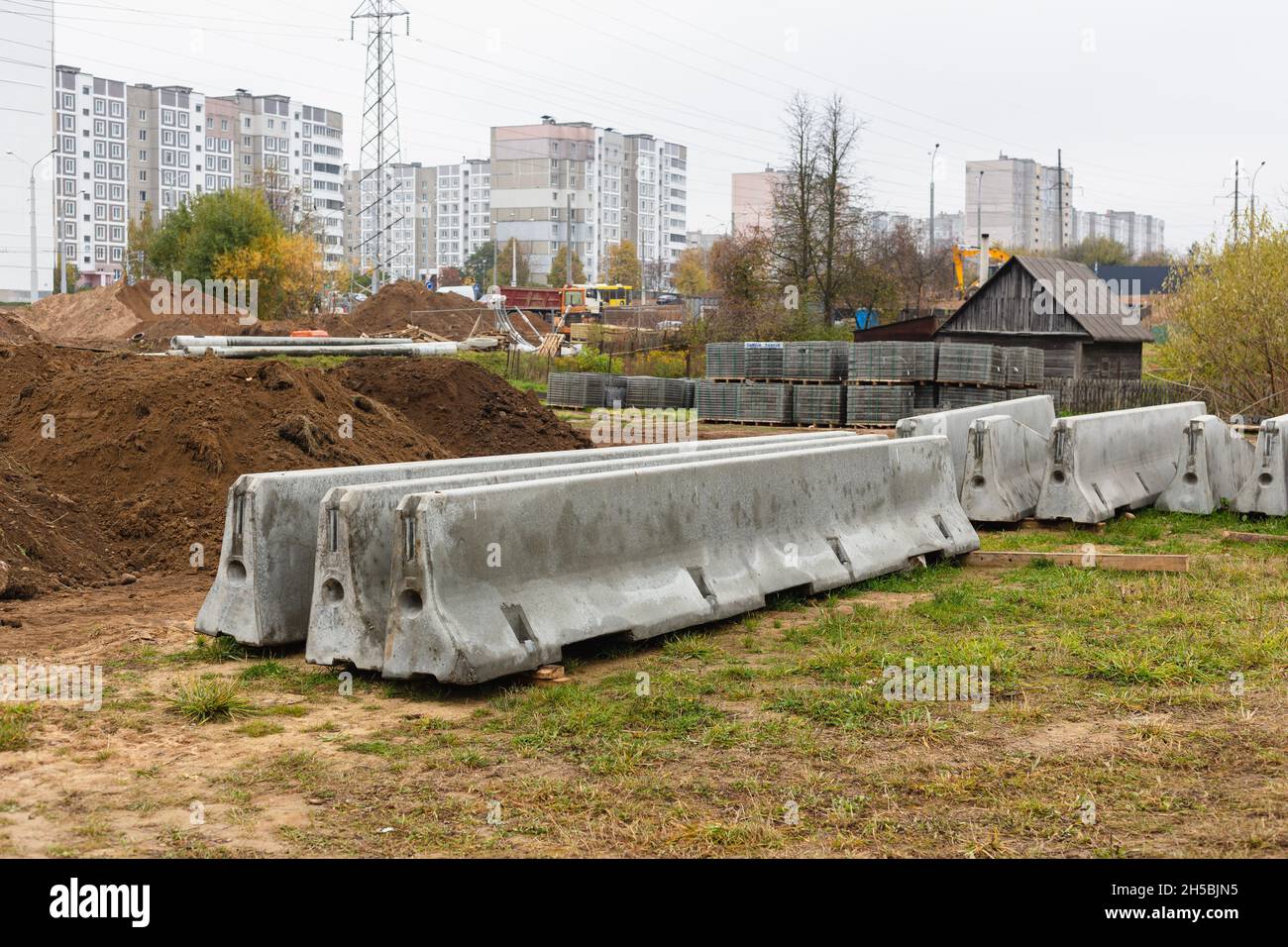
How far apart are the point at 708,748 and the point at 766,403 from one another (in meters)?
26.4

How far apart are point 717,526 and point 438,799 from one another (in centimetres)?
403

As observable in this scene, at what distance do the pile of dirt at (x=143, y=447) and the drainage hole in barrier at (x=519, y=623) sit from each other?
505cm

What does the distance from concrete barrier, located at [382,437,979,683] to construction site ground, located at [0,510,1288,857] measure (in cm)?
25

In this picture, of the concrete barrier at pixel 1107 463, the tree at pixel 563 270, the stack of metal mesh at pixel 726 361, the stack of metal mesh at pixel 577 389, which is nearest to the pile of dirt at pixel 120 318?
the stack of metal mesh at pixel 577 389

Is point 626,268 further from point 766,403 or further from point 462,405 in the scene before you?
point 462,405

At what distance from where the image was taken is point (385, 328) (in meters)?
59.0

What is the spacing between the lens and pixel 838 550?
33.9 ft

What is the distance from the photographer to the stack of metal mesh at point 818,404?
3144 cm

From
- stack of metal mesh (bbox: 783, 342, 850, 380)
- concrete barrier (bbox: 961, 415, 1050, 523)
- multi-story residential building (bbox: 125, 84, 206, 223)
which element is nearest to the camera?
concrete barrier (bbox: 961, 415, 1050, 523)

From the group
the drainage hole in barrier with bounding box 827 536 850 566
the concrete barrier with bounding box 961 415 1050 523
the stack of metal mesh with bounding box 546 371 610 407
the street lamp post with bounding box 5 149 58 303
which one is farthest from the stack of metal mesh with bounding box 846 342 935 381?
the street lamp post with bounding box 5 149 58 303

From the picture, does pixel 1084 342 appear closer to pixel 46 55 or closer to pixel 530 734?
pixel 530 734

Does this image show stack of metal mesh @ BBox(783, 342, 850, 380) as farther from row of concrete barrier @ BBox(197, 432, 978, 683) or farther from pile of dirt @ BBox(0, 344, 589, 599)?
row of concrete barrier @ BBox(197, 432, 978, 683)

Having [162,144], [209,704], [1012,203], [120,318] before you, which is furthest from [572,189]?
[209,704]

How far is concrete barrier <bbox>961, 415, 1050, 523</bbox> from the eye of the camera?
13.6 m
